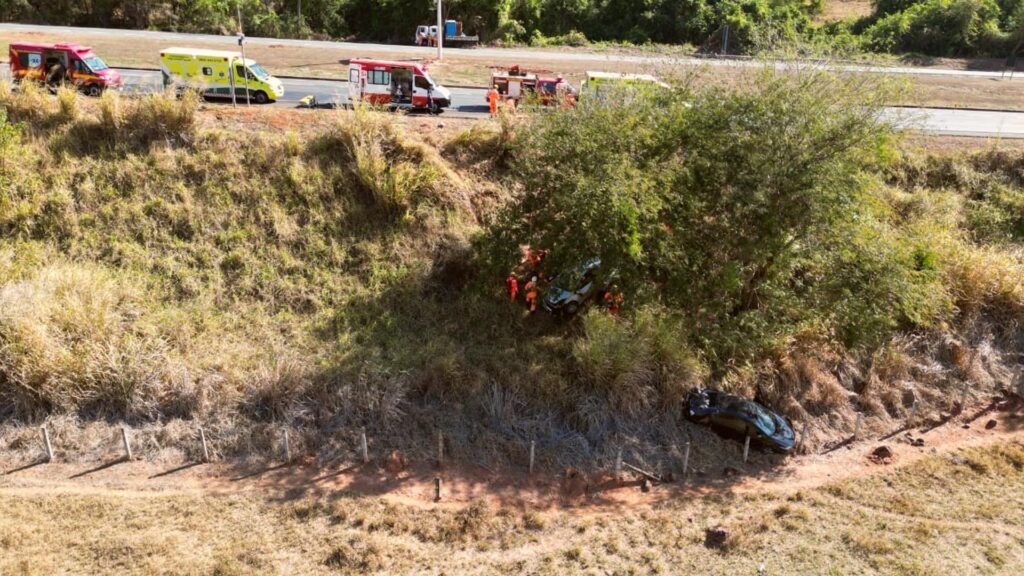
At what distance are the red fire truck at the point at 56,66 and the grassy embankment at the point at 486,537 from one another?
51.5 feet

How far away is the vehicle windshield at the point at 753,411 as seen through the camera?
50.8 feet

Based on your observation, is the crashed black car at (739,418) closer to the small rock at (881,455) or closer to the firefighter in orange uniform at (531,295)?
the small rock at (881,455)

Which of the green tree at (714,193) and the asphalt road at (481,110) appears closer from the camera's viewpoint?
the green tree at (714,193)

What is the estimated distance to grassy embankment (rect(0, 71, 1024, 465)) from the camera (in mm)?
14578

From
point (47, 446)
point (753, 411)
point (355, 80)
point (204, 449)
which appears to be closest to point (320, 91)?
point (355, 80)

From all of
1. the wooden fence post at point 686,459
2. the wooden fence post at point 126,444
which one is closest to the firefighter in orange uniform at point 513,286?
the wooden fence post at point 686,459

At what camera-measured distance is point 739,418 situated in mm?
15406

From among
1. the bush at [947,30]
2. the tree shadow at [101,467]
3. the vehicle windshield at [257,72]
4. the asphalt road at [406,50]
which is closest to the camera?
the tree shadow at [101,467]

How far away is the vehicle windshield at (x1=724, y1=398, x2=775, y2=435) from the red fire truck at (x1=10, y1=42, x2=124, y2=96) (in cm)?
2277

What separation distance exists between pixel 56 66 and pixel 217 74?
17.2 ft

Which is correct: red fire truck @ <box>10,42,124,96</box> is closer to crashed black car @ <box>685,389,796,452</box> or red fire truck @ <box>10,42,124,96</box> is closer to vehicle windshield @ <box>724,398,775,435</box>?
crashed black car @ <box>685,389,796,452</box>

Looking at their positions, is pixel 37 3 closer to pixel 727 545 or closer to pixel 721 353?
pixel 721 353

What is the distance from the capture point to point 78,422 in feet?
46.5

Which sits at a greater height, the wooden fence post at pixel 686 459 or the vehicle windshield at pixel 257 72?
the vehicle windshield at pixel 257 72
